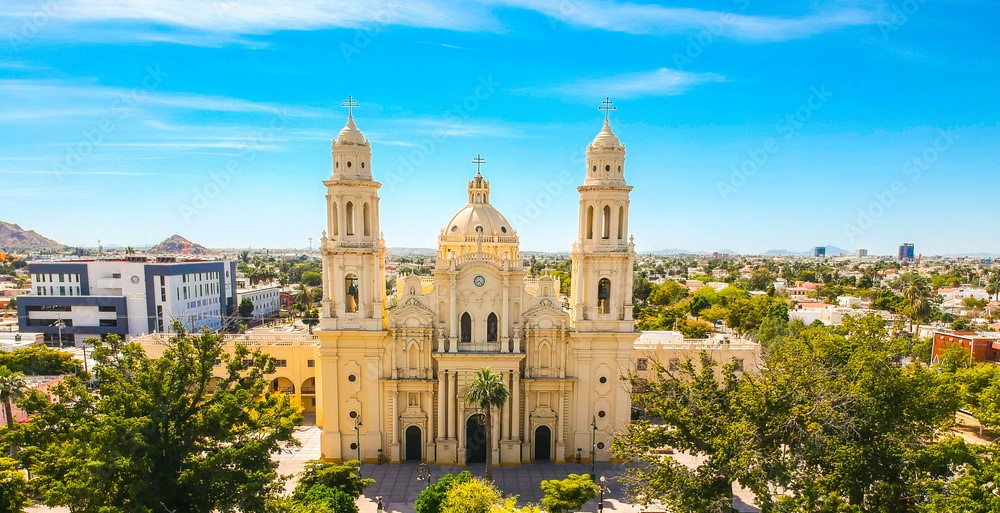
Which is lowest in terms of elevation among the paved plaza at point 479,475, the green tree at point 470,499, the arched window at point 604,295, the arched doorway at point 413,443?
the paved plaza at point 479,475

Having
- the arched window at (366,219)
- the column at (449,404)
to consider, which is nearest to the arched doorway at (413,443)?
the column at (449,404)

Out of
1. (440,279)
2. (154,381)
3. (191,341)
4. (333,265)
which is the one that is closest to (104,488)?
(154,381)

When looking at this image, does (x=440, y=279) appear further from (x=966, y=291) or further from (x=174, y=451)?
(x=966, y=291)

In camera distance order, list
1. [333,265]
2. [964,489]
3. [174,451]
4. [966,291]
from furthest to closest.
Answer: [966,291] < [333,265] < [174,451] < [964,489]

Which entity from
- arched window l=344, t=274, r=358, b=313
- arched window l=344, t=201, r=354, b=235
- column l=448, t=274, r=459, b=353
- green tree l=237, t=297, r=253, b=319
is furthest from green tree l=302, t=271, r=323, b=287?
column l=448, t=274, r=459, b=353

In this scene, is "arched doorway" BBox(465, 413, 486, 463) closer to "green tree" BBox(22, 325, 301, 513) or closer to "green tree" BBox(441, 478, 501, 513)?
"green tree" BBox(441, 478, 501, 513)

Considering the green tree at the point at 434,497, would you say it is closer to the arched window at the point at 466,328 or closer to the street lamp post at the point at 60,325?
the arched window at the point at 466,328

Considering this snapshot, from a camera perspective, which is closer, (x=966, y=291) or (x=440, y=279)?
(x=440, y=279)

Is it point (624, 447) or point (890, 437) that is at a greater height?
point (890, 437)
